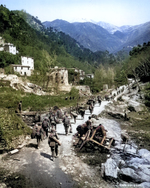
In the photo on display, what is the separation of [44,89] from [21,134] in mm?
30068

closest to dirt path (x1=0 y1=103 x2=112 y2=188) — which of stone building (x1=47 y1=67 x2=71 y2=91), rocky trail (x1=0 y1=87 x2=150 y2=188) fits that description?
rocky trail (x1=0 y1=87 x2=150 y2=188)

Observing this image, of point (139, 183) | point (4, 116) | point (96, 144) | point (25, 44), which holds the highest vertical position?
point (25, 44)

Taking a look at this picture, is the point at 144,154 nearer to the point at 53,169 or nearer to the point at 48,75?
the point at 53,169

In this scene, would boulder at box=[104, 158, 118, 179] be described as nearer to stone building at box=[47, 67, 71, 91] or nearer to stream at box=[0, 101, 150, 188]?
stream at box=[0, 101, 150, 188]

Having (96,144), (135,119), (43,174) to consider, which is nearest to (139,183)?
(96,144)

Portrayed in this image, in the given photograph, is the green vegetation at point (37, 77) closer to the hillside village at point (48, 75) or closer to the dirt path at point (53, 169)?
the dirt path at point (53, 169)

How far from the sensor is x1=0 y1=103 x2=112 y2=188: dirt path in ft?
23.5

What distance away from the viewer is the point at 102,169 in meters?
7.93

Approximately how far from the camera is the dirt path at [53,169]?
7176 millimetres

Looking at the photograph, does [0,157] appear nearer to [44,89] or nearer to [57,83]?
[44,89]

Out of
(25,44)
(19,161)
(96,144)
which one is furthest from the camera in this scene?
(25,44)

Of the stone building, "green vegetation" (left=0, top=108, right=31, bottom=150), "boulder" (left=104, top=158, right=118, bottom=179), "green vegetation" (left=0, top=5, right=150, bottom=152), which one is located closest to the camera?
"boulder" (left=104, top=158, right=118, bottom=179)

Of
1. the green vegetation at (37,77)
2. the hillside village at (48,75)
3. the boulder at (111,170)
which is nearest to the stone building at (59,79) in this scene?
the hillside village at (48,75)

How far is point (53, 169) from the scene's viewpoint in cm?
816
